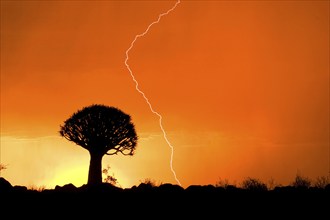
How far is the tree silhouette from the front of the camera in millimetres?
27891

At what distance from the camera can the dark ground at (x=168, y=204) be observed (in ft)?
29.7

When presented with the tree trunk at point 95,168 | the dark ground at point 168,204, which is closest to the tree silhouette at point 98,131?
the tree trunk at point 95,168

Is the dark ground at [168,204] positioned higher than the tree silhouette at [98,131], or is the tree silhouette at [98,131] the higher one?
the tree silhouette at [98,131]

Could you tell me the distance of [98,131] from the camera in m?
28.0

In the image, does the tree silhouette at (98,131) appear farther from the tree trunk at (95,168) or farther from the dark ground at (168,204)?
the dark ground at (168,204)

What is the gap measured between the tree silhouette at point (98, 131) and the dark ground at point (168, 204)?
1703cm

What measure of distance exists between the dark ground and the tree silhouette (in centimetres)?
1703

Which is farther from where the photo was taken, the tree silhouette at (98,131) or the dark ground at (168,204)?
the tree silhouette at (98,131)

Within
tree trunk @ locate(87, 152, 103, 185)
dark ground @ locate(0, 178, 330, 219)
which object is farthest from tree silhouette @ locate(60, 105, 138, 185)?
dark ground @ locate(0, 178, 330, 219)

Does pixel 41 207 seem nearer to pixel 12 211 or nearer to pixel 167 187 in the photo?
pixel 12 211

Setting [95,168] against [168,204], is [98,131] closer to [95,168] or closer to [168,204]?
[95,168]

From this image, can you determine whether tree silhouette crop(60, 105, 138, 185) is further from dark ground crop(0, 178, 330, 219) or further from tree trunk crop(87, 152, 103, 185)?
dark ground crop(0, 178, 330, 219)

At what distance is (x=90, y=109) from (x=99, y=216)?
1945 cm

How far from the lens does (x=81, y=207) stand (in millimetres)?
9383
